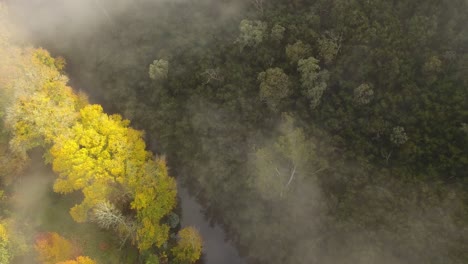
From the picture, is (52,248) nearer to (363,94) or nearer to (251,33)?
(251,33)

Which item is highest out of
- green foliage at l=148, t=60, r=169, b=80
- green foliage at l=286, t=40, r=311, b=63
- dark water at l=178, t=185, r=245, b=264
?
green foliage at l=148, t=60, r=169, b=80

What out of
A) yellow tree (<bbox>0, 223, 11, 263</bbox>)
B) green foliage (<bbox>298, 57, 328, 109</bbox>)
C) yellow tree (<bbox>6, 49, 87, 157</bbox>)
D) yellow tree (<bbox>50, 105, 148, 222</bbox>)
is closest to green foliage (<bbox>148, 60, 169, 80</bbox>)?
yellow tree (<bbox>50, 105, 148, 222</bbox>)

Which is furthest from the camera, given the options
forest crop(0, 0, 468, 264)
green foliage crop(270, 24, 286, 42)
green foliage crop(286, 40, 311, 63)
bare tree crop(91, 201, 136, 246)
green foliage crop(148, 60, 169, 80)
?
green foliage crop(148, 60, 169, 80)

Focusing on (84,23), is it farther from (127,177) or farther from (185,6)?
(127,177)

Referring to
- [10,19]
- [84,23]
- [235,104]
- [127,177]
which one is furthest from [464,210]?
[10,19]

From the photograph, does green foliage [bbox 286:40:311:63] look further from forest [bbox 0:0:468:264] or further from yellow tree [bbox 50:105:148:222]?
yellow tree [bbox 50:105:148:222]

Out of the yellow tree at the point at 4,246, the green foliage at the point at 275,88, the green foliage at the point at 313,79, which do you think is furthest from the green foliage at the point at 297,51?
the yellow tree at the point at 4,246

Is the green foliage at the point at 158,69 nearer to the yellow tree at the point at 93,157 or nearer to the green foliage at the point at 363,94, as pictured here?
the yellow tree at the point at 93,157

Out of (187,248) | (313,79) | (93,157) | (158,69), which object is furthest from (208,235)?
(313,79)
